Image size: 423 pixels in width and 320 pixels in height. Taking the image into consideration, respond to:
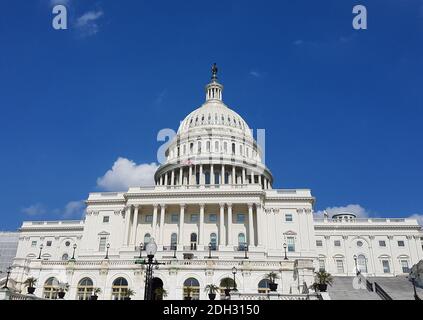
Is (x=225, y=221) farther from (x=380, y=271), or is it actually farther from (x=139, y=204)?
(x=380, y=271)

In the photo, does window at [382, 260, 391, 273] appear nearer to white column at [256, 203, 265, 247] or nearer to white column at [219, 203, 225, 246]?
white column at [256, 203, 265, 247]

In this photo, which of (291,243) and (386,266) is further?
(386,266)

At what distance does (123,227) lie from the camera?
81.0 metres

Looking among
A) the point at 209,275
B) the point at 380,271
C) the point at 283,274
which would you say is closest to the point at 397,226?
the point at 380,271

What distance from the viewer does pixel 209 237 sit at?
7838cm

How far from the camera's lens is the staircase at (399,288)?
130 feet

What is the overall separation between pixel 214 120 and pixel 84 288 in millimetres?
74272

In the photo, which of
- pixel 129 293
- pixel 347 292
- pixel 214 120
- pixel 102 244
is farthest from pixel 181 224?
pixel 214 120

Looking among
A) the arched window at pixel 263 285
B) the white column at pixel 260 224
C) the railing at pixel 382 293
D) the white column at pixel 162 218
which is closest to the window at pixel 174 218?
the white column at pixel 162 218

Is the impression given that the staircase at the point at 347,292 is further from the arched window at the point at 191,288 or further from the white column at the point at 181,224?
the white column at the point at 181,224

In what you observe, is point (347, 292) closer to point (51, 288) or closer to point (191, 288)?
point (191, 288)

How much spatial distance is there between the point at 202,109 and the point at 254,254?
68.5 meters

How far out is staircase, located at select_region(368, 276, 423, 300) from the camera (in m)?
39.6

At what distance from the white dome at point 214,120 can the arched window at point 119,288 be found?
228 ft
